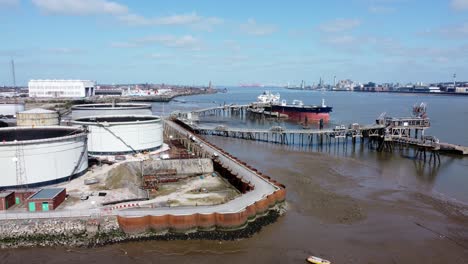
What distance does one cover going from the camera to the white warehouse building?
510ft

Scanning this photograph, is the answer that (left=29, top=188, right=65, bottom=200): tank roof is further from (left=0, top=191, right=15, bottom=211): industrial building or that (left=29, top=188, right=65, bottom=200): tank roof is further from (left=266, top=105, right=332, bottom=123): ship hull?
(left=266, top=105, right=332, bottom=123): ship hull

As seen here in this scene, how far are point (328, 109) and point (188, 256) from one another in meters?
79.4

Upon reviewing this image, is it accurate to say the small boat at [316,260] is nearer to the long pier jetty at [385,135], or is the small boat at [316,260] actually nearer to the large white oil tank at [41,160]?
the large white oil tank at [41,160]

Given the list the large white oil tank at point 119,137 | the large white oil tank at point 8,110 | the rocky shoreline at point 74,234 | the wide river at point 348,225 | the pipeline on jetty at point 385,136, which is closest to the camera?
the wide river at point 348,225

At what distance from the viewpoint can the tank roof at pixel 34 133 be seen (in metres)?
33.8

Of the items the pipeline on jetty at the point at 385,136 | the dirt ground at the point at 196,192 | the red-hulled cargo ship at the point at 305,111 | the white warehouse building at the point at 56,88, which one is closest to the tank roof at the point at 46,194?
the dirt ground at the point at 196,192

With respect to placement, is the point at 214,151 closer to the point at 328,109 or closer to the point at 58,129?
the point at 58,129

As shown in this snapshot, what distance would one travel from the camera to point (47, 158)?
91.5ft

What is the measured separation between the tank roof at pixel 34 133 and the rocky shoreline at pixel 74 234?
12.9m

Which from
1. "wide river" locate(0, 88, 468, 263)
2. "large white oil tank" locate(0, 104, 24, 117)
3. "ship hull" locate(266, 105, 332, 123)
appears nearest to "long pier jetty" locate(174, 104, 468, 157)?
"wide river" locate(0, 88, 468, 263)

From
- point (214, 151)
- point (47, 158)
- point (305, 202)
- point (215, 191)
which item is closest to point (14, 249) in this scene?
point (47, 158)

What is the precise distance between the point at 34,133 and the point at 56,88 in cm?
13501

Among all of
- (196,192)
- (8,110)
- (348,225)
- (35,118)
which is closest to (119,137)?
(196,192)

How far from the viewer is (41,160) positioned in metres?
27.6
